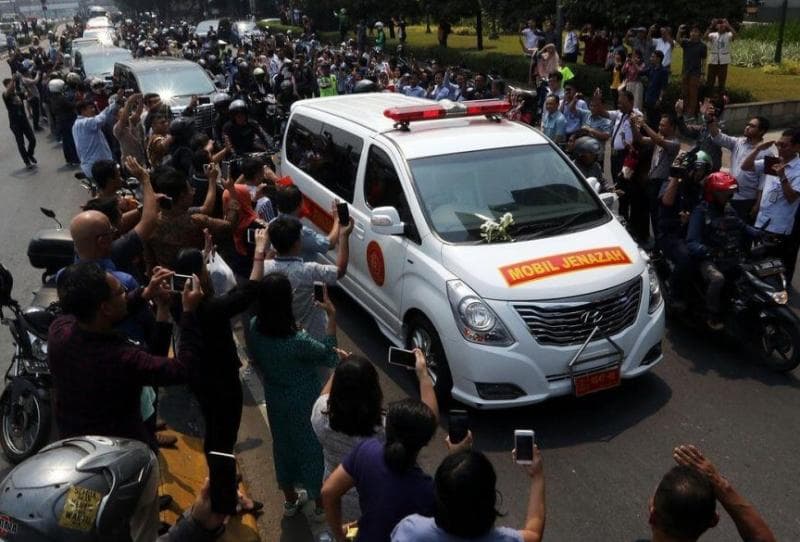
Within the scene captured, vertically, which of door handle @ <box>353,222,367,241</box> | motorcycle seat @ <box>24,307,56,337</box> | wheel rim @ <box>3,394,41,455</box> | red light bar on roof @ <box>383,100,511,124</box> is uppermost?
red light bar on roof @ <box>383,100,511,124</box>

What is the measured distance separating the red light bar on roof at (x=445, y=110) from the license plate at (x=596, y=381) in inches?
104

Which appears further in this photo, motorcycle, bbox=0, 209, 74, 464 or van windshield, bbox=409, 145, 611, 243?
van windshield, bbox=409, 145, 611, 243

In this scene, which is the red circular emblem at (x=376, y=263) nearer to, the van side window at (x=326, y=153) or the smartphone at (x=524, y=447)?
the van side window at (x=326, y=153)

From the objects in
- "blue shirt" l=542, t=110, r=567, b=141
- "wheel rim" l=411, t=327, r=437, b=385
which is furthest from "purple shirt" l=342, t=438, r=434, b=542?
"blue shirt" l=542, t=110, r=567, b=141

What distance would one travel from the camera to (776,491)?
4.49 m

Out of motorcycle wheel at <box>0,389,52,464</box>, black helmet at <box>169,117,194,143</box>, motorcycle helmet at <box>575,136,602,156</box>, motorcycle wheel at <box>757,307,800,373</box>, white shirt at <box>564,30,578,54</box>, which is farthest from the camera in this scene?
white shirt at <box>564,30,578,54</box>

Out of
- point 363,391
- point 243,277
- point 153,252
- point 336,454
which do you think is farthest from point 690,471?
point 243,277

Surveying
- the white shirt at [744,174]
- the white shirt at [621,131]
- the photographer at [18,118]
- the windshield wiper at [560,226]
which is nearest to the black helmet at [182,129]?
the windshield wiper at [560,226]

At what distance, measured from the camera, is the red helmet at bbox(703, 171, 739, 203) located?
19.9ft

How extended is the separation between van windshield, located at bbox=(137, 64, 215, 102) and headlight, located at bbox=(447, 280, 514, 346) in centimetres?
1070

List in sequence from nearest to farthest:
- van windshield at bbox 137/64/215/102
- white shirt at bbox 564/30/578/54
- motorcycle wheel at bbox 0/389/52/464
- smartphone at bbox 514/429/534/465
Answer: smartphone at bbox 514/429/534/465 < motorcycle wheel at bbox 0/389/52/464 < van windshield at bbox 137/64/215/102 < white shirt at bbox 564/30/578/54

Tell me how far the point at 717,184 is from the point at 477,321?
101 inches

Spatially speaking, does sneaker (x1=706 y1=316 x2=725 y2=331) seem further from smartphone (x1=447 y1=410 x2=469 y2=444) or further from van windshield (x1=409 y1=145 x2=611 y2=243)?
smartphone (x1=447 y1=410 x2=469 y2=444)

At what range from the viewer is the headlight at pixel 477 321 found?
16.3 ft
